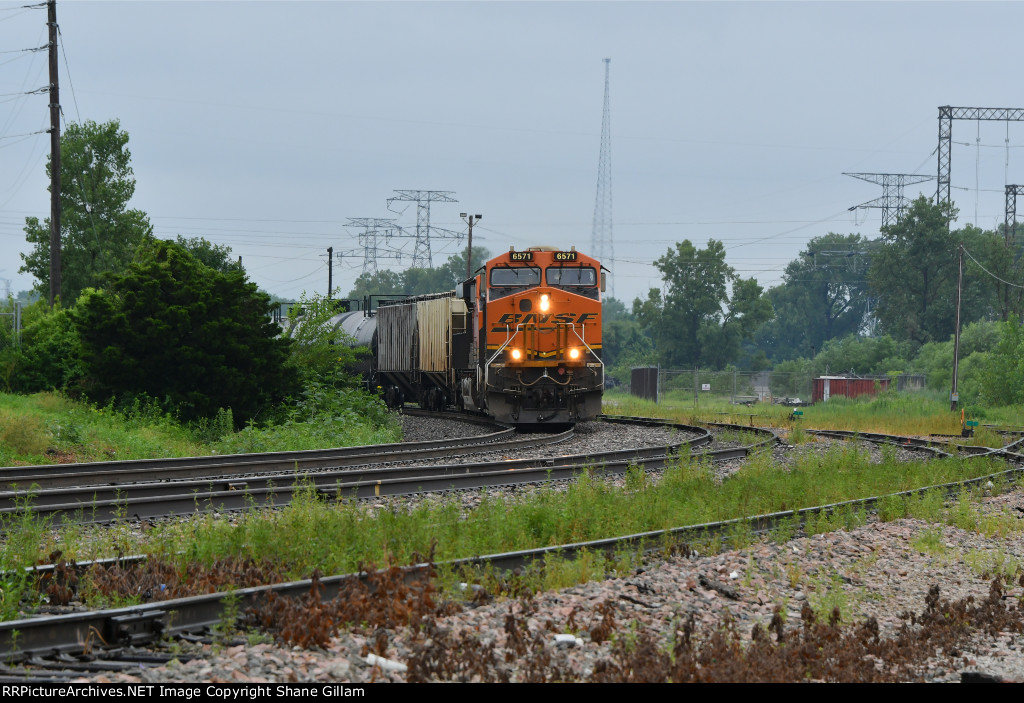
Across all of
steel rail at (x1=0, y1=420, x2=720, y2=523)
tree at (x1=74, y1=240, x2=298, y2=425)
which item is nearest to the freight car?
tree at (x1=74, y1=240, x2=298, y2=425)

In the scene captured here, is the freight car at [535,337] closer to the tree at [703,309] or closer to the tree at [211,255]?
the tree at [211,255]

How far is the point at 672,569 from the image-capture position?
26.2ft

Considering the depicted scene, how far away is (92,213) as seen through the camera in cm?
4041

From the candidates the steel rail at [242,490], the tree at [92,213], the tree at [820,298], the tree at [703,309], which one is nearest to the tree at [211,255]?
the tree at [92,213]

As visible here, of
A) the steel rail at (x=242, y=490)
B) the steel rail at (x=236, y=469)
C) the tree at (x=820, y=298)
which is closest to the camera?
the steel rail at (x=242, y=490)

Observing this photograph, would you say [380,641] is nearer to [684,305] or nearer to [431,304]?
[431,304]

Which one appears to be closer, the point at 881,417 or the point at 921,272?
the point at 881,417

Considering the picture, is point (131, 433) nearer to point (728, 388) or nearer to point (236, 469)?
point (236, 469)

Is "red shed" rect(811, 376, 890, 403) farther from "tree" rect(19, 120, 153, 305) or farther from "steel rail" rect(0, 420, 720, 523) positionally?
"steel rail" rect(0, 420, 720, 523)

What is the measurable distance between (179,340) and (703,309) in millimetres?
63889

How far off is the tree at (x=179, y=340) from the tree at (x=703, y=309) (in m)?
61.7

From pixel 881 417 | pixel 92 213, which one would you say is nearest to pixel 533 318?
pixel 881 417

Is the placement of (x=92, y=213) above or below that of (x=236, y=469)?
above

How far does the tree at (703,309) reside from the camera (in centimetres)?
7944
